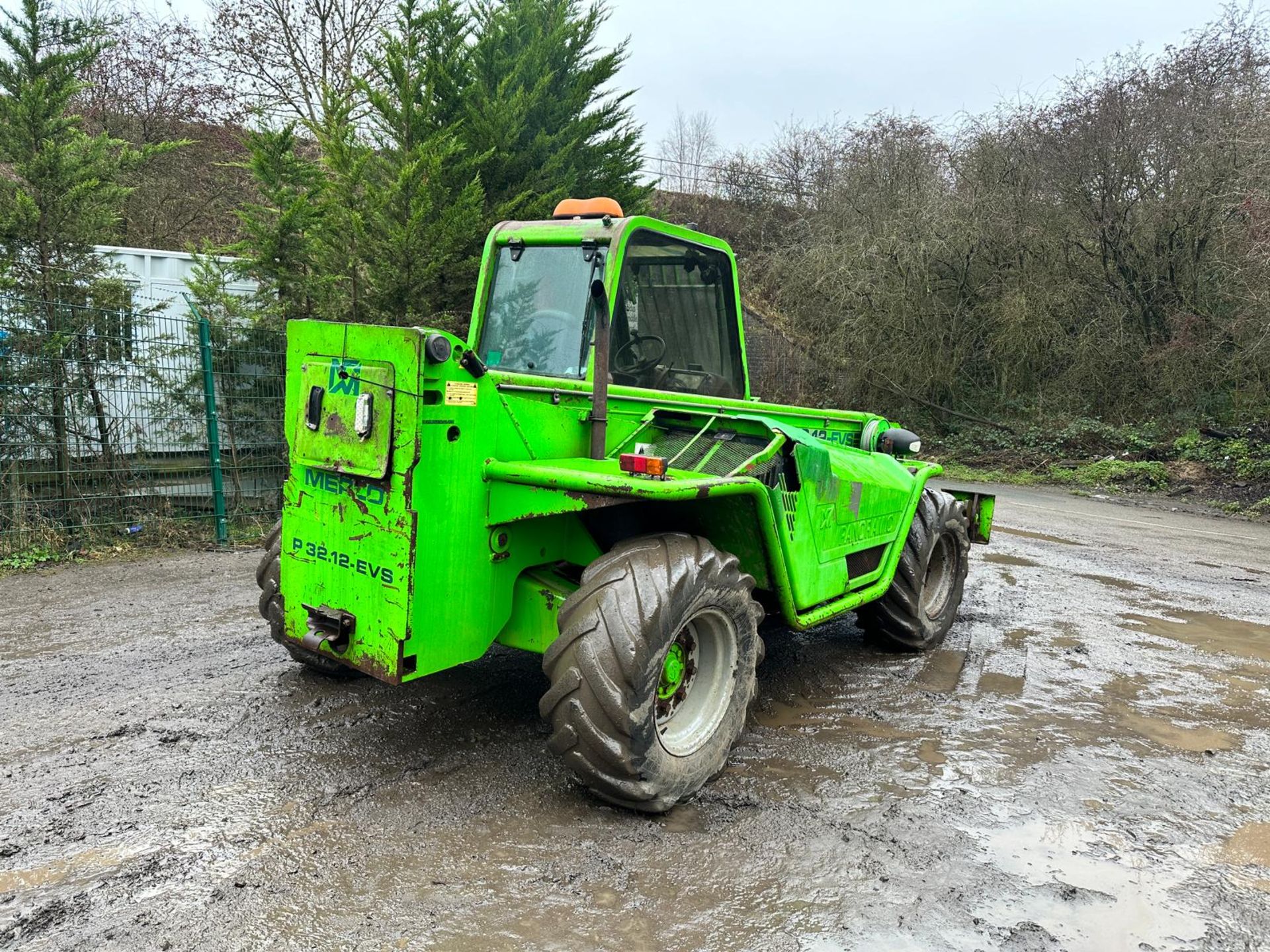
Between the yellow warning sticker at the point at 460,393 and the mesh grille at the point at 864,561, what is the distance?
2227 millimetres

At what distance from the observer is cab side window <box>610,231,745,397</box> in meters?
3.98

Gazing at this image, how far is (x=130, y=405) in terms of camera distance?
7473 millimetres

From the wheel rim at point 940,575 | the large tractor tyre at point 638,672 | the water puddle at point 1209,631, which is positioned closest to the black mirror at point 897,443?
the wheel rim at point 940,575

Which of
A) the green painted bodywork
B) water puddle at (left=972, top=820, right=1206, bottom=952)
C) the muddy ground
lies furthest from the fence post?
water puddle at (left=972, top=820, right=1206, bottom=952)

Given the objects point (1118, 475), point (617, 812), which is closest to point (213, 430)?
point (617, 812)

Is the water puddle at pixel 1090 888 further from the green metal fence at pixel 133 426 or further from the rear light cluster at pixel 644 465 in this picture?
the green metal fence at pixel 133 426

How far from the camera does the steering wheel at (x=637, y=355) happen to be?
3967 mm

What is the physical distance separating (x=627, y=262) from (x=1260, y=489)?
40.9 feet

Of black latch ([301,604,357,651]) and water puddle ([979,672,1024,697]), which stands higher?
black latch ([301,604,357,651])

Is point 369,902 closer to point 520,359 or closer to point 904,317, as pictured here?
point 520,359

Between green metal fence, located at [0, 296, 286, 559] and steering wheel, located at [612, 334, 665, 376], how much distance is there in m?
5.23

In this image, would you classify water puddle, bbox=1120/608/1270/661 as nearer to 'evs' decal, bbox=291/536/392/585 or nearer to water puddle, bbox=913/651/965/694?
water puddle, bbox=913/651/965/694

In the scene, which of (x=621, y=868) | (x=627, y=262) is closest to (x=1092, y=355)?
(x=627, y=262)

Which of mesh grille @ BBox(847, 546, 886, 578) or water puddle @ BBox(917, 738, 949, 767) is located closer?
water puddle @ BBox(917, 738, 949, 767)
